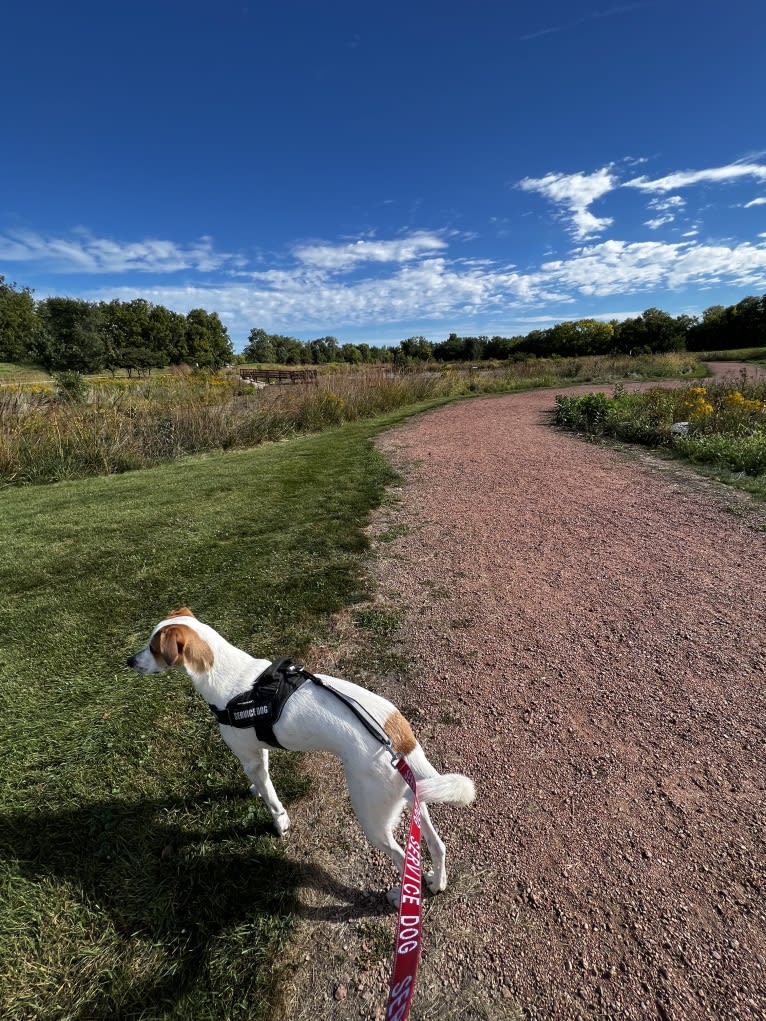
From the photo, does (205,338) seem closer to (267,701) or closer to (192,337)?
(192,337)

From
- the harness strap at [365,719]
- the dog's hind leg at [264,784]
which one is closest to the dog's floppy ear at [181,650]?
the dog's hind leg at [264,784]

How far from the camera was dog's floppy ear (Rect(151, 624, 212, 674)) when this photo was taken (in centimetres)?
192

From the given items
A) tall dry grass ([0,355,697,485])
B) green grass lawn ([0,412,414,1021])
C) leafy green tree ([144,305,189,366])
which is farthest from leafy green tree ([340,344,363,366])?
green grass lawn ([0,412,414,1021])

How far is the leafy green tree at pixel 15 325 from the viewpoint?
40719 mm

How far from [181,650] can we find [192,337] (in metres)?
57.2

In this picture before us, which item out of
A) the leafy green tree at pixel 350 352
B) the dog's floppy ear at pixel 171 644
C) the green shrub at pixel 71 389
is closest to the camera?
the dog's floppy ear at pixel 171 644

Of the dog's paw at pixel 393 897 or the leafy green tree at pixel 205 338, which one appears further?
the leafy green tree at pixel 205 338

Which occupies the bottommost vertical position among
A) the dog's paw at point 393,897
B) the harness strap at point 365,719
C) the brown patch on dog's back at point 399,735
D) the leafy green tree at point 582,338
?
the dog's paw at point 393,897

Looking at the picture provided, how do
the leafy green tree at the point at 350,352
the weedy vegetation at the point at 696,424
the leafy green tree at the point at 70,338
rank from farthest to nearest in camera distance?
the leafy green tree at the point at 350,352, the leafy green tree at the point at 70,338, the weedy vegetation at the point at 696,424

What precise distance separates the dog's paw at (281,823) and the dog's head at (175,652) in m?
0.75

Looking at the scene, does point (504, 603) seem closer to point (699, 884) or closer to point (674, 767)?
point (674, 767)

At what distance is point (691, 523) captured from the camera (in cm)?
513

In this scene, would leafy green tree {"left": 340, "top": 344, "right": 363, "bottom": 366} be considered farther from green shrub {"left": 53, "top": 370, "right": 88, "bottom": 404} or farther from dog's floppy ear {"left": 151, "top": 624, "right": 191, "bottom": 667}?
dog's floppy ear {"left": 151, "top": 624, "right": 191, "bottom": 667}

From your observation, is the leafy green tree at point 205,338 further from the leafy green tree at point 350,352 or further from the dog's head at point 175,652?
the dog's head at point 175,652
